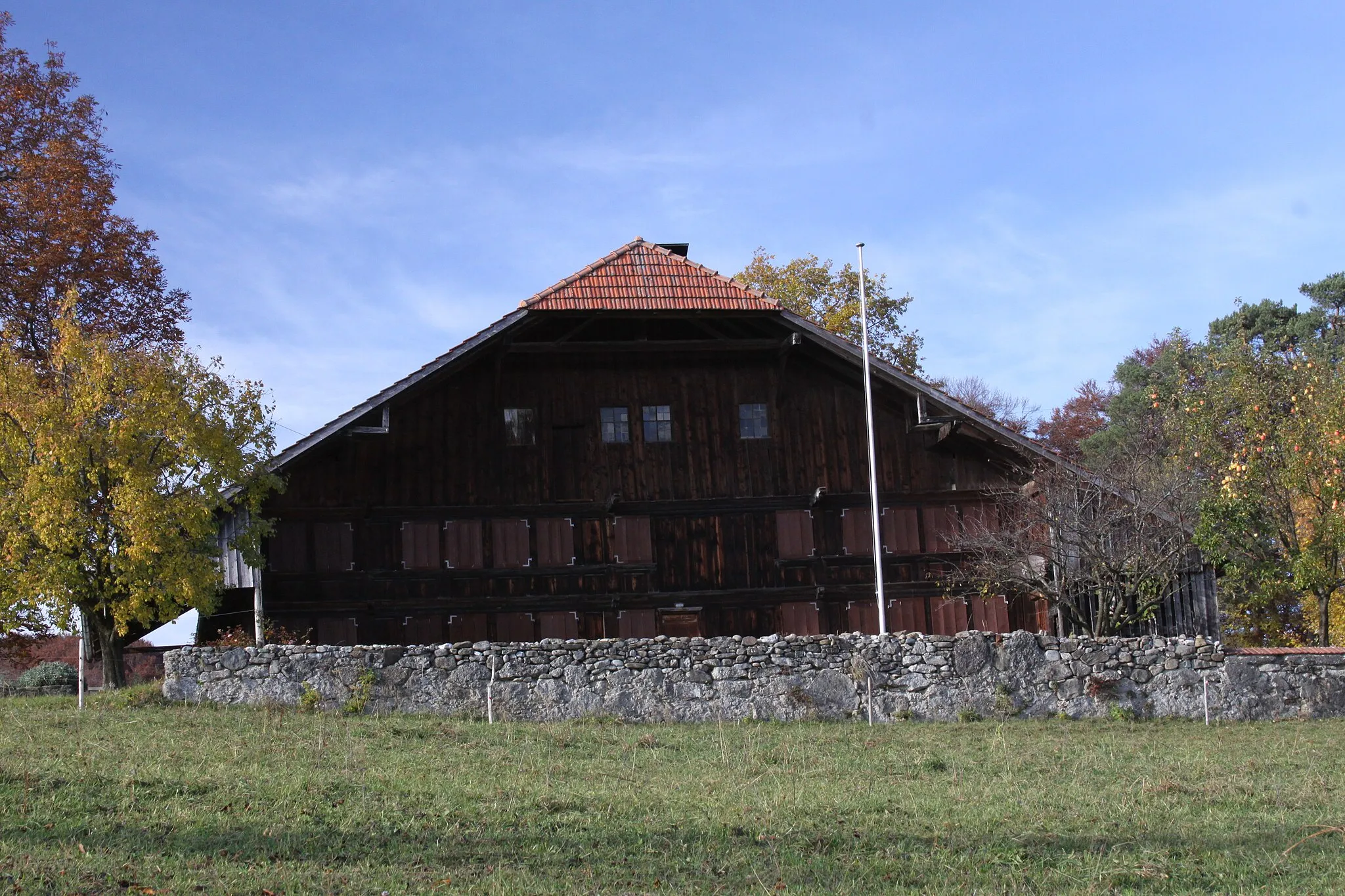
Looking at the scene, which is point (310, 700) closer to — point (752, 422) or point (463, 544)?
point (463, 544)

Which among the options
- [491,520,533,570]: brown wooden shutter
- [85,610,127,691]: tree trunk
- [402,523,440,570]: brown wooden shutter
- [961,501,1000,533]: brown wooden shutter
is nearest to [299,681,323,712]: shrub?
[85,610,127,691]: tree trunk

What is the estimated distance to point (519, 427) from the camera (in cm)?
2619

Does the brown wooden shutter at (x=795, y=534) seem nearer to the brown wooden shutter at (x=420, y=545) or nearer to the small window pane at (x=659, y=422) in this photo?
the small window pane at (x=659, y=422)

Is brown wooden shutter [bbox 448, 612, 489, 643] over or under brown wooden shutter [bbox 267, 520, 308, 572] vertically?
under

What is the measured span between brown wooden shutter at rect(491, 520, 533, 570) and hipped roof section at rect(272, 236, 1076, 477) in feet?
11.6

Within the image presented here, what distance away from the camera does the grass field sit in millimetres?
8797

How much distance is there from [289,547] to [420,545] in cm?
252

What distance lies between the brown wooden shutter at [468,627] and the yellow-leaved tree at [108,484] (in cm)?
503

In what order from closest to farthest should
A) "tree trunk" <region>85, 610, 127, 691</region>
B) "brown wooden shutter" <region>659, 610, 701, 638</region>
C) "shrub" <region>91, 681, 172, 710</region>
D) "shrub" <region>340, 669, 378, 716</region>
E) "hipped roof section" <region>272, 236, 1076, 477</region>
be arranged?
"shrub" <region>340, 669, 378, 716</region> → "shrub" <region>91, 681, 172, 710</region> → "tree trunk" <region>85, 610, 127, 691</region> → "hipped roof section" <region>272, 236, 1076, 477</region> → "brown wooden shutter" <region>659, 610, 701, 638</region>

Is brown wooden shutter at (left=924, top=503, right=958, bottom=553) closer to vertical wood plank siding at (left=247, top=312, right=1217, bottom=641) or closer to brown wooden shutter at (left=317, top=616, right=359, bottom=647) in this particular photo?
vertical wood plank siding at (left=247, top=312, right=1217, bottom=641)

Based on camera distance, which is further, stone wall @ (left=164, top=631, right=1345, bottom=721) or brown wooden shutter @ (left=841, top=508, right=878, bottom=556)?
brown wooden shutter @ (left=841, top=508, right=878, bottom=556)

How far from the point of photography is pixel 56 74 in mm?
29703

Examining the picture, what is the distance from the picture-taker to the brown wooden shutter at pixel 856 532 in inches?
1051

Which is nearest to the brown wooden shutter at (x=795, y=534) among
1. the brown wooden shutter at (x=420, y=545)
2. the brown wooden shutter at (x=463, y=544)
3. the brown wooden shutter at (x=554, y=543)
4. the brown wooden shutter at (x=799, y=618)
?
the brown wooden shutter at (x=799, y=618)
